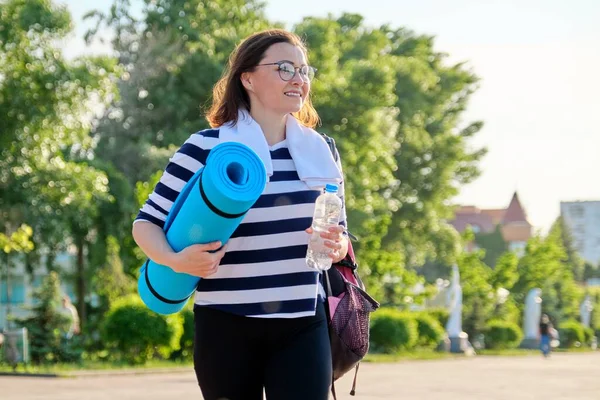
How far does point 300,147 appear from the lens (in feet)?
13.2

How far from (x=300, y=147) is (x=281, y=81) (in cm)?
25

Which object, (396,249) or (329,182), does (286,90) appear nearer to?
(329,182)

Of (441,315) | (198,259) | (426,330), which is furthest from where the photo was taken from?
(441,315)

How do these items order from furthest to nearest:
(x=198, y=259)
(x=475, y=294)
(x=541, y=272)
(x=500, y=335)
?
(x=541, y=272), (x=475, y=294), (x=500, y=335), (x=198, y=259)

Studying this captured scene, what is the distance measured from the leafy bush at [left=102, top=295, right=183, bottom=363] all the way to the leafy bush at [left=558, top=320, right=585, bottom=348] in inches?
1409

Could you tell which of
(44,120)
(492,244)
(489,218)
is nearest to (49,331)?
(44,120)

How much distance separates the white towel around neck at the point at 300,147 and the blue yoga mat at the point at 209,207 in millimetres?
310

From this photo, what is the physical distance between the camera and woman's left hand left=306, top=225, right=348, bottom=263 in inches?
150

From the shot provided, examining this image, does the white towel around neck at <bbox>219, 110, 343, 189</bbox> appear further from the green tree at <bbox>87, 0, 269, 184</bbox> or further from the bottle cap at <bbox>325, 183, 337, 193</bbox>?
the green tree at <bbox>87, 0, 269, 184</bbox>

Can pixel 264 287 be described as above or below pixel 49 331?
above

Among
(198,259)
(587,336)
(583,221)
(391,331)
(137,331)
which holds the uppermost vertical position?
(198,259)

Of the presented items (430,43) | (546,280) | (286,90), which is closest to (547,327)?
(430,43)

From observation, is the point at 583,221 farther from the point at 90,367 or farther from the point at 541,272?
the point at 90,367

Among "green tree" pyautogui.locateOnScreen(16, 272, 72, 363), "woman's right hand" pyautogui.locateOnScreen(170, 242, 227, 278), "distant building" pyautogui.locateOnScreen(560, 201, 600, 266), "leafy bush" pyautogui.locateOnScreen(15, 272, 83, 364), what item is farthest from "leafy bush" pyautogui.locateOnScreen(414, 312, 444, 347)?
"distant building" pyautogui.locateOnScreen(560, 201, 600, 266)
